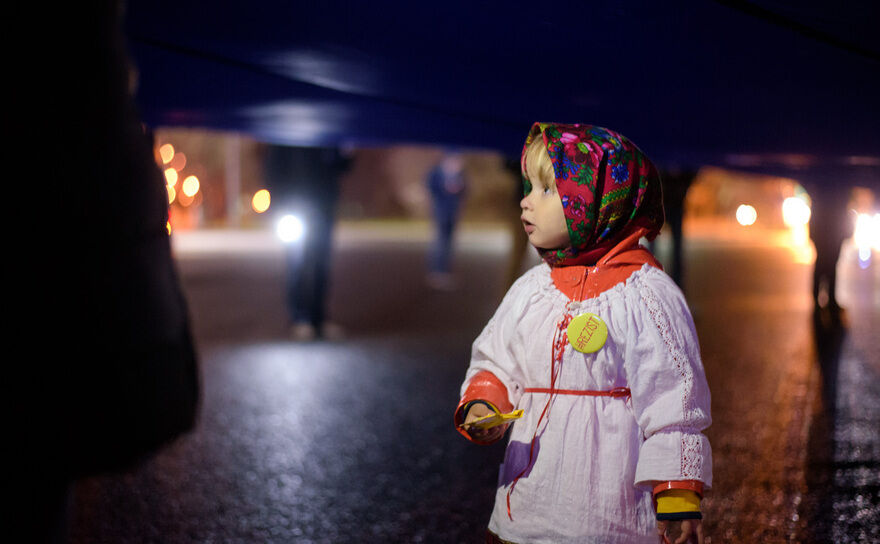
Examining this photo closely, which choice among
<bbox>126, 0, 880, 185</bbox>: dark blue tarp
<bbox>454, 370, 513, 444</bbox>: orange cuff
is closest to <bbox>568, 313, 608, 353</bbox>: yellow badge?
<bbox>454, 370, 513, 444</bbox>: orange cuff

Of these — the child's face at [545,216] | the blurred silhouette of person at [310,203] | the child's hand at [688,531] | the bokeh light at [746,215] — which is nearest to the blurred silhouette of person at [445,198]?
the blurred silhouette of person at [310,203]

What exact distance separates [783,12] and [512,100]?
4.34ft

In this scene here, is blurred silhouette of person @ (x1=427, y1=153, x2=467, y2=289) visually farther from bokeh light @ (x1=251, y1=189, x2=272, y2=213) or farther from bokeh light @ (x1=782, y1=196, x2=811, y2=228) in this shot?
bokeh light @ (x1=251, y1=189, x2=272, y2=213)

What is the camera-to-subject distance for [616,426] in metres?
1.80

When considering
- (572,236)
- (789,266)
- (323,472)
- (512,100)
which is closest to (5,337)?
(572,236)

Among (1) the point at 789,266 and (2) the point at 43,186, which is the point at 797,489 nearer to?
(2) the point at 43,186

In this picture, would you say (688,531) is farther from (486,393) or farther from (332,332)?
(332,332)

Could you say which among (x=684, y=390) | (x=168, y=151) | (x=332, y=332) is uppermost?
(x=168, y=151)

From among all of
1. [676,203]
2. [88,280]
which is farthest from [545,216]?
[676,203]

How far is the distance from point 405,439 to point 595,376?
2603 millimetres

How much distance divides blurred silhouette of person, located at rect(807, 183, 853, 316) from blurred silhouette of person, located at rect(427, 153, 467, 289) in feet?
A: 14.9

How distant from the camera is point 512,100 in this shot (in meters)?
3.25

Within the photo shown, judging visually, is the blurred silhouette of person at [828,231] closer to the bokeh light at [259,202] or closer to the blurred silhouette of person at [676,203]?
the blurred silhouette of person at [676,203]

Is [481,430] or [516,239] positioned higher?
[516,239]
